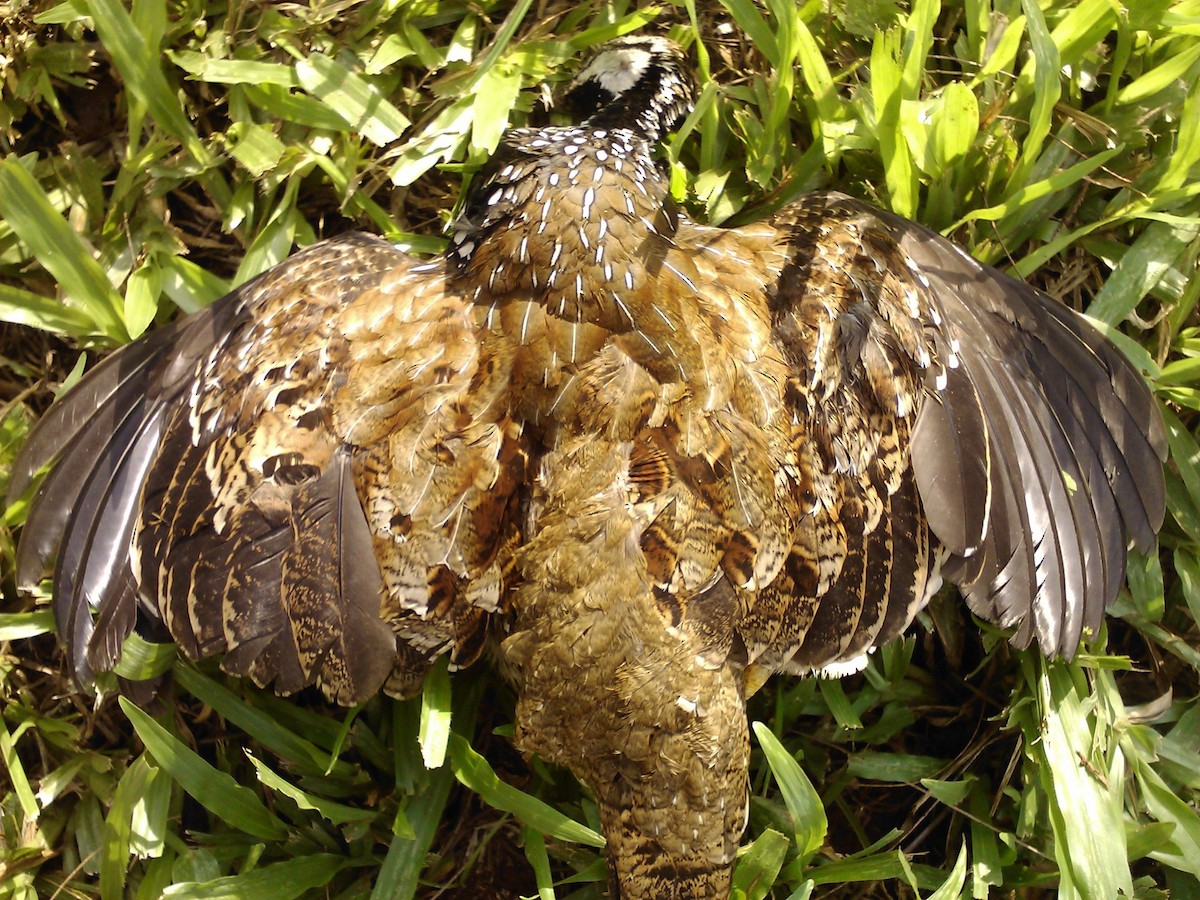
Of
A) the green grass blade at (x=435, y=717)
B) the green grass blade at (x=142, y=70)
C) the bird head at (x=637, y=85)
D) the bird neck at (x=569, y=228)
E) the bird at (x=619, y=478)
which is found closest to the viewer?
the bird at (x=619, y=478)

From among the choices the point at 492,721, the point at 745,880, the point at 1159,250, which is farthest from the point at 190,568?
the point at 1159,250

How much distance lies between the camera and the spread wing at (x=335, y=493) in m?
1.92

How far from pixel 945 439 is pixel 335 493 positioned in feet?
3.73

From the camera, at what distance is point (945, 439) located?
2.01m

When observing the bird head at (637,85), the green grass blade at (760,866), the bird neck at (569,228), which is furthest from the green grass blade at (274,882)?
the bird head at (637,85)

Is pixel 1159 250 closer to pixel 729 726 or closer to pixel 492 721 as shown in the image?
pixel 729 726

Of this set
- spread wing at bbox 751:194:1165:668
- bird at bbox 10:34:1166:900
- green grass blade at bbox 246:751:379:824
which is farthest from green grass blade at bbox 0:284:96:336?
spread wing at bbox 751:194:1165:668

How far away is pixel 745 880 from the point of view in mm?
2195

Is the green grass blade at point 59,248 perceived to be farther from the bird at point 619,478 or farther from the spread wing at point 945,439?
the spread wing at point 945,439

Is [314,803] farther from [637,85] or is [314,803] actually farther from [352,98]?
[637,85]

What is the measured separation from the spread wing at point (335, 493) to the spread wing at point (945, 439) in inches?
23.6

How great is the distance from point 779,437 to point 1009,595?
1.96 ft

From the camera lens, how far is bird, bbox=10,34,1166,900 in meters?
1.86

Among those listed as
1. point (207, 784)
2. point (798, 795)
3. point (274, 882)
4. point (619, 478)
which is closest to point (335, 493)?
point (619, 478)
